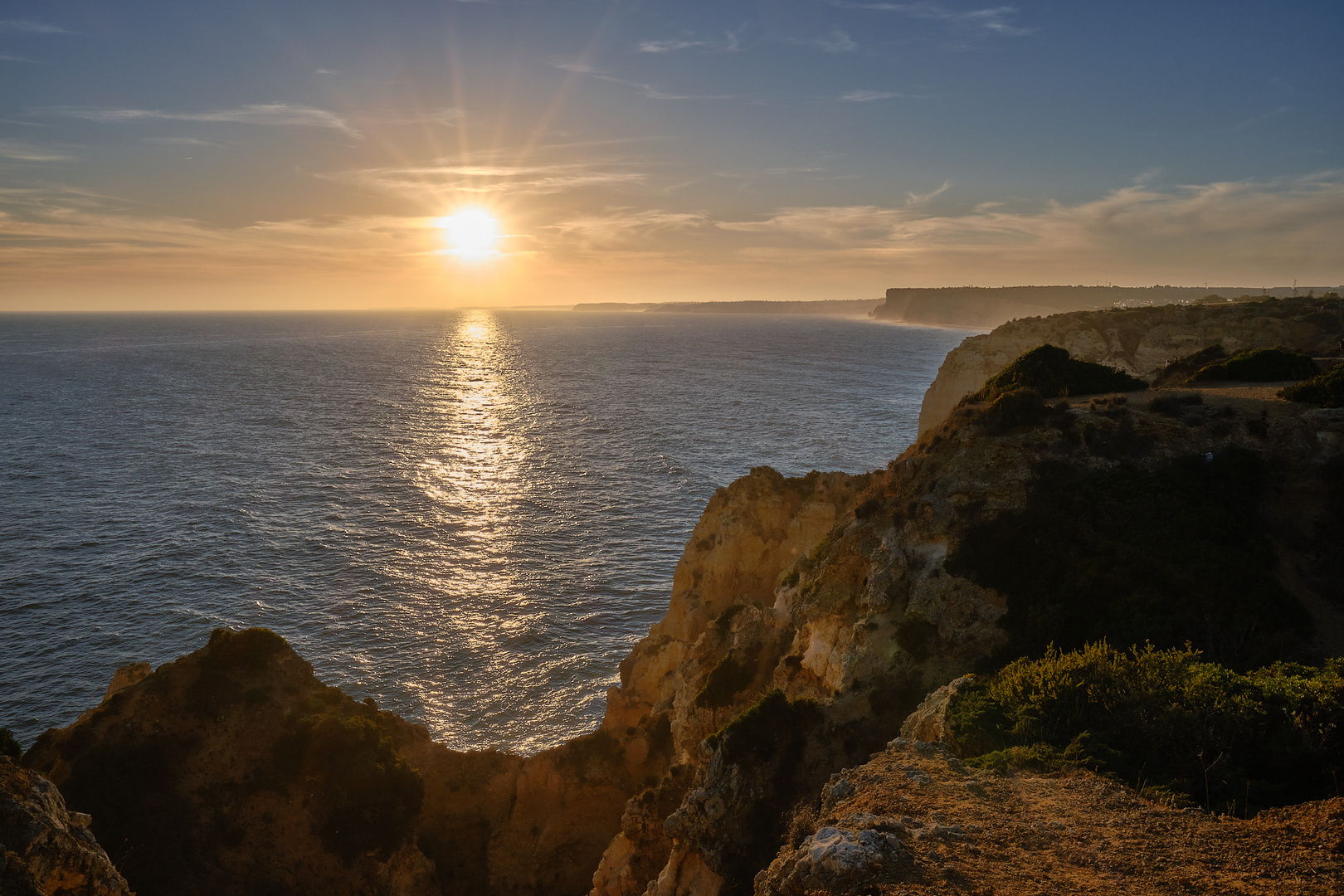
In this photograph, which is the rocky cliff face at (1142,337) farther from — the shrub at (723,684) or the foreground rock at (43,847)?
the foreground rock at (43,847)

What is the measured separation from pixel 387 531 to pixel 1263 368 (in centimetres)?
6551

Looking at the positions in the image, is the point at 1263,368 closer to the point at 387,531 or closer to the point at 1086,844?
the point at 1086,844

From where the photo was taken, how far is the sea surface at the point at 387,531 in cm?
4431

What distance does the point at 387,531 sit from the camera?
64812 mm

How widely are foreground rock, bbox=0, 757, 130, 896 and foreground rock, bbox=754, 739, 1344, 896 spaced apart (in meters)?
15.2

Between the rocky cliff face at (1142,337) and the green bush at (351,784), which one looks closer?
the green bush at (351,784)

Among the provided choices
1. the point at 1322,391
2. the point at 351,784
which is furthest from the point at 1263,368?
the point at 351,784

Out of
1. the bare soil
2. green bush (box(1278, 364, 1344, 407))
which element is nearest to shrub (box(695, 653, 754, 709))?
the bare soil

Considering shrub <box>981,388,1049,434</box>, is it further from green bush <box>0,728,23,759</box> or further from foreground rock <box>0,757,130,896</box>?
green bush <box>0,728,23,759</box>

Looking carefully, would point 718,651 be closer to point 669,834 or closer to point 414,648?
point 669,834

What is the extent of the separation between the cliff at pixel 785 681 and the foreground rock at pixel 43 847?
6.13m

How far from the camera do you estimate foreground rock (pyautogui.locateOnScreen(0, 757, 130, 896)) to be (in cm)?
1430

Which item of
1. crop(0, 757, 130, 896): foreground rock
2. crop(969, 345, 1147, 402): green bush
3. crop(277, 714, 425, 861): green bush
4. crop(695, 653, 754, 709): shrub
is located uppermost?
crop(969, 345, 1147, 402): green bush

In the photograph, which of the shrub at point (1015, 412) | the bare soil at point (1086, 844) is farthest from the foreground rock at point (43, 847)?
the shrub at point (1015, 412)
